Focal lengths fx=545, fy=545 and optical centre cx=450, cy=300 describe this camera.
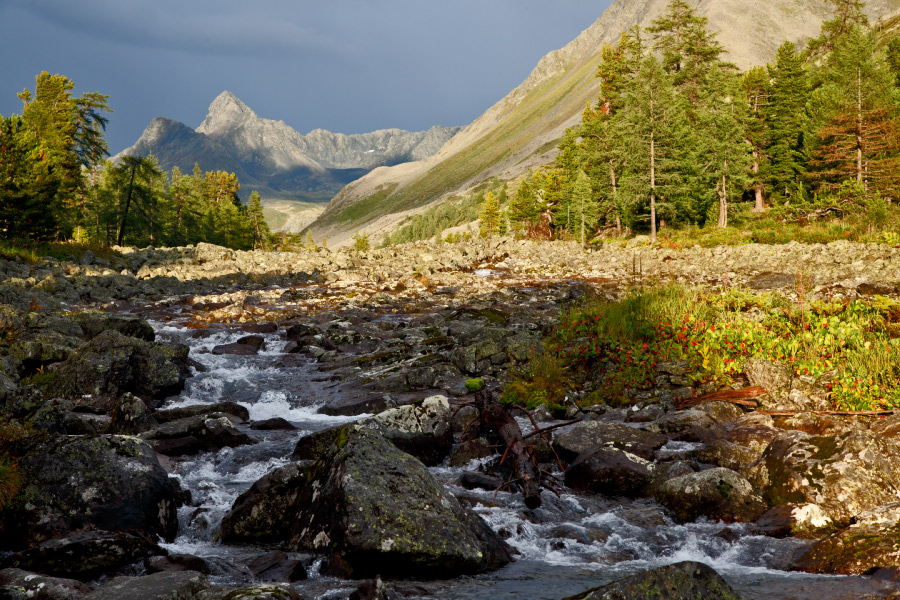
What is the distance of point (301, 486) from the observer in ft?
21.5

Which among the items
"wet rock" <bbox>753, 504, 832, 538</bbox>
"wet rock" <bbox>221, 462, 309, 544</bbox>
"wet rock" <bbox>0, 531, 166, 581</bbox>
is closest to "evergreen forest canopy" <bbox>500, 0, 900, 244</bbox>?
"wet rock" <bbox>753, 504, 832, 538</bbox>

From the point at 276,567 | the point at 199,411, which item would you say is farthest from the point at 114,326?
the point at 276,567

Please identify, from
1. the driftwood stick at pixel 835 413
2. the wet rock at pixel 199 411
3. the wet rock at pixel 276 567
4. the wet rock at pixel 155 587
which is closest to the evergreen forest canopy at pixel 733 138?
the driftwood stick at pixel 835 413

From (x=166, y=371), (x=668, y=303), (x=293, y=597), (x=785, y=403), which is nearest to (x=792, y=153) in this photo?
(x=668, y=303)

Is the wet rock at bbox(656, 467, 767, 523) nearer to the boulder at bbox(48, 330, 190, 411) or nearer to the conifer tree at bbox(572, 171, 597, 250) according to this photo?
the boulder at bbox(48, 330, 190, 411)

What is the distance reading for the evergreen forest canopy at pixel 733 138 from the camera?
46.9 m

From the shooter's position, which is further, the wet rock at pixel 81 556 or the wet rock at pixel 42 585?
the wet rock at pixel 81 556

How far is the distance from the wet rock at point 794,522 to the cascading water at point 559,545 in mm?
178

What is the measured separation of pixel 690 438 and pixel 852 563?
11.8ft

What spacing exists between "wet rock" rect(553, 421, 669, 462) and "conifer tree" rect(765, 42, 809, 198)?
5941cm

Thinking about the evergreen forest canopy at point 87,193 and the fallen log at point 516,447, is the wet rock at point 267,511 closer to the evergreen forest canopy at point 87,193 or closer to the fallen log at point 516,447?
the fallen log at point 516,447

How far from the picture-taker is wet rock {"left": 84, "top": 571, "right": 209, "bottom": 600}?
163 inches

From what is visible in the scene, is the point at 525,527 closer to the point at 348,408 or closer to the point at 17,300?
the point at 348,408

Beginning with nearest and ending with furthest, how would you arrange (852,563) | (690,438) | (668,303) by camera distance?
(852,563), (690,438), (668,303)
